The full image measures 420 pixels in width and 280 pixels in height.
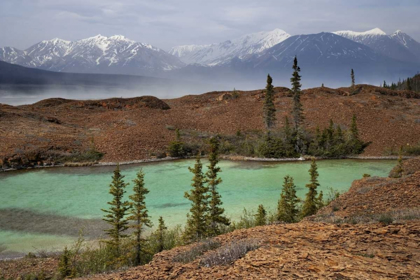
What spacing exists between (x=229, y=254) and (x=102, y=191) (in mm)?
26521

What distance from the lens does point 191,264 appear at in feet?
29.3

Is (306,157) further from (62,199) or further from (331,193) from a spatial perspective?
(62,199)

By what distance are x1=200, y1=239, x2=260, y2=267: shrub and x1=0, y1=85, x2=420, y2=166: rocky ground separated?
134 feet

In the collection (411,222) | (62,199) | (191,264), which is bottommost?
(62,199)

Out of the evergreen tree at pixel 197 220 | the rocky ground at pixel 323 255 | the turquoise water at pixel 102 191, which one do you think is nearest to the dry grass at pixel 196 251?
the rocky ground at pixel 323 255

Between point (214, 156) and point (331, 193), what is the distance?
14550 millimetres

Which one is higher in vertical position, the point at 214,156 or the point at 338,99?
the point at 338,99

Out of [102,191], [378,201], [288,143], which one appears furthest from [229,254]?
[288,143]

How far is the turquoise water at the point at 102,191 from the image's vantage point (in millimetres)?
23484

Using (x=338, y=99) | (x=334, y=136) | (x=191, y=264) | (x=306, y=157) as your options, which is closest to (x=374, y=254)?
(x=191, y=264)

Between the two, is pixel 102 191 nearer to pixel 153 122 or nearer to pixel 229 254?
pixel 229 254

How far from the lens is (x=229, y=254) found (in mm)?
8969

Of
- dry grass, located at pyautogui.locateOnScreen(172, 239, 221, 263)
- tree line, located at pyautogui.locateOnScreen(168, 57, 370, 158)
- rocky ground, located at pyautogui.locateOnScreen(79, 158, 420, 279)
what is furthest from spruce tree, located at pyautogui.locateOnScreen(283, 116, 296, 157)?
dry grass, located at pyautogui.locateOnScreen(172, 239, 221, 263)

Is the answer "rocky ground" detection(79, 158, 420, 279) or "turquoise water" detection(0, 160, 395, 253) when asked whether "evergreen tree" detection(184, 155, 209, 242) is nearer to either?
"turquoise water" detection(0, 160, 395, 253)
